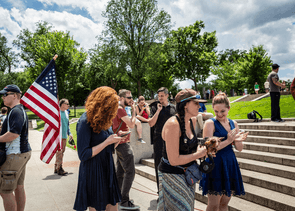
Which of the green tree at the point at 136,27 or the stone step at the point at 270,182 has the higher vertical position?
the green tree at the point at 136,27

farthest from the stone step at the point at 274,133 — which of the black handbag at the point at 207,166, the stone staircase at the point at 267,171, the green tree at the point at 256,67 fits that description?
the green tree at the point at 256,67

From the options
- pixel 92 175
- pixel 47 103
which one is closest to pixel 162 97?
pixel 47 103

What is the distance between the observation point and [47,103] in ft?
13.4

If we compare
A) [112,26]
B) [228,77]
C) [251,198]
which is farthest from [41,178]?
[228,77]

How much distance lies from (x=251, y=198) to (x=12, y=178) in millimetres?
4005

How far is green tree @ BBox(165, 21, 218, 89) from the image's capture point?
34.7 meters

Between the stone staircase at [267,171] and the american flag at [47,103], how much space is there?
2.87 metres

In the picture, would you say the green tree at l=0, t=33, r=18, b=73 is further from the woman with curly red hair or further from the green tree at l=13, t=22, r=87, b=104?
the woman with curly red hair

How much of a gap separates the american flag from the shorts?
85cm

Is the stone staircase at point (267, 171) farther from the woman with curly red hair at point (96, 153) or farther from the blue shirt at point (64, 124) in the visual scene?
the woman with curly red hair at point (96, 153)

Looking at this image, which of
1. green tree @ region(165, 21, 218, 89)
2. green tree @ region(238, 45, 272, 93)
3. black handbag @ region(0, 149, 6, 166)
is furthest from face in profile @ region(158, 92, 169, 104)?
green tree @ region(238, 45, 272, 93)

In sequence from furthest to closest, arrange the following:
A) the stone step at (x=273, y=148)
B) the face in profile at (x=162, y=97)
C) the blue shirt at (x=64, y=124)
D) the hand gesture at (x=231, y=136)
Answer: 1. the blue shirt at (x=64, y=124)
2. the stone step at (x=273, y=148)
3. the face in profile at (x=162, y=97)
4. the hand gesture at (x=231, y=136)

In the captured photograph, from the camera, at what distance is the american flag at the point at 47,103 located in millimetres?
3959

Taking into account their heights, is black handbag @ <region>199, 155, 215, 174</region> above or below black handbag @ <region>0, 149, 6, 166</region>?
above
